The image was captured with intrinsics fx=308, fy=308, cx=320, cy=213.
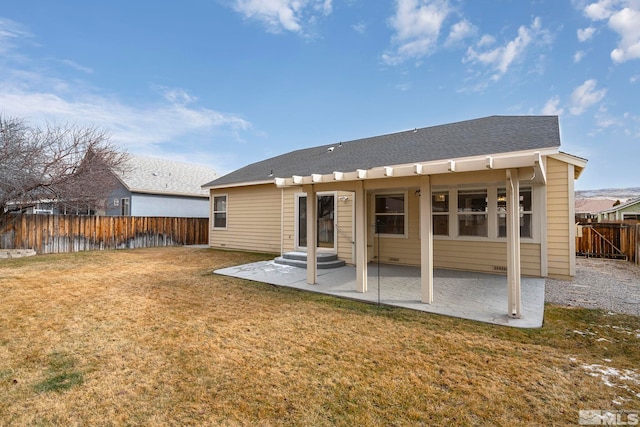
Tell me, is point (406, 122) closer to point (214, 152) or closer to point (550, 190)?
point (550, 190)

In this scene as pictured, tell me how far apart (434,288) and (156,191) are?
17.0 metres

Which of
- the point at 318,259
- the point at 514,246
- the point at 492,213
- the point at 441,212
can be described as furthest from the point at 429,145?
the point at 514,246

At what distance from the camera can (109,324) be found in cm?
434

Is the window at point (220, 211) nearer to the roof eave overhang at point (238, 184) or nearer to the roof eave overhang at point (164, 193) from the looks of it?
the roof eave overhang at point (238, 184)

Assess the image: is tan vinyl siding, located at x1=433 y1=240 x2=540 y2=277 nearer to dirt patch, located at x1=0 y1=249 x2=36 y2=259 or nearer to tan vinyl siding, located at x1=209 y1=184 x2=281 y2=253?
tan vinyl siding, located at x1=209 y1=184 x2=281 y2=253

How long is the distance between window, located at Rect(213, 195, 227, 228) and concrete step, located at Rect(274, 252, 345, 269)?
18.1 feet

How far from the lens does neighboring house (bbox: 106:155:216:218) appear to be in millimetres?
17703

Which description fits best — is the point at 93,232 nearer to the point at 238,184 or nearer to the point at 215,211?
the point at 215,211

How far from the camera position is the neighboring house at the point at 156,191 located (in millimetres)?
17703

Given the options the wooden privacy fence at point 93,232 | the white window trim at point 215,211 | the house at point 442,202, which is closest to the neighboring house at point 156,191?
the wooden privacy fence at point 93,232

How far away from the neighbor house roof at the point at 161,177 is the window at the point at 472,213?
47.2 ft

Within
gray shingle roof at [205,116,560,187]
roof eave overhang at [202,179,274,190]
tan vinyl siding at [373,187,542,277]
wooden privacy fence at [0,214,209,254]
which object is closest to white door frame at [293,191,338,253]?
gray shingle roof at [205,116,560,187]

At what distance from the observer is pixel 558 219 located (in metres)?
7.12

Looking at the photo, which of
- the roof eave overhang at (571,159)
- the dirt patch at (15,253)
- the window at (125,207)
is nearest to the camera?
the roof eave overhang at (571,159)
